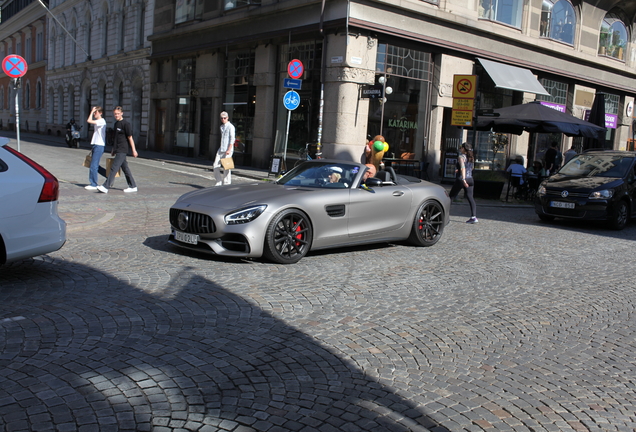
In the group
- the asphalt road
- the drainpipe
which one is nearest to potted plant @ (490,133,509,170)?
the drainpipe

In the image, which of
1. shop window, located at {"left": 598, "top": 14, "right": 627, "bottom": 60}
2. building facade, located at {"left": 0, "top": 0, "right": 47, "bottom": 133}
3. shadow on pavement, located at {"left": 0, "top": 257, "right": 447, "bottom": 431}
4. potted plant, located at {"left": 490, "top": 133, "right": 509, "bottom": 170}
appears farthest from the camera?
building facade, located at {"left": 0, "top": 0, "right": 47, "bottom": 133}

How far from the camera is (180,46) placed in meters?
31.1

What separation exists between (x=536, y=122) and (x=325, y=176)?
11571mm

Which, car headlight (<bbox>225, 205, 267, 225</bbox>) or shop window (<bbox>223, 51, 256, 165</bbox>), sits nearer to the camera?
car headlight (<bbox>225, 205, 267, 225</bbox>)

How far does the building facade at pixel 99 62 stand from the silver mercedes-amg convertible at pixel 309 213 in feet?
95.1

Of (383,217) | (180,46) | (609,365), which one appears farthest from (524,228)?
(180,46)

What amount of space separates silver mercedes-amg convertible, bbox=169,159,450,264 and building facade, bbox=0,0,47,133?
51308mm

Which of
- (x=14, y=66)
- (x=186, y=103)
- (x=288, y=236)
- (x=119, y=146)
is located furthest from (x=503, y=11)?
(x=288, y=236)

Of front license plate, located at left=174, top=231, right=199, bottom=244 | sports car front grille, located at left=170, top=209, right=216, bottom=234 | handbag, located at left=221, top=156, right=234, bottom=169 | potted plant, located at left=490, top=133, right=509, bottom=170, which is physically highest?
potted plant, located at left=490, top=133, right=509, bottom=170

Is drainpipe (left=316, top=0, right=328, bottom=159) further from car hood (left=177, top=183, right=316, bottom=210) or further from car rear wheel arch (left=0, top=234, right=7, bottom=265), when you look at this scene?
car rear wheel arch (left=0, top=234, right=7, bottom=265)

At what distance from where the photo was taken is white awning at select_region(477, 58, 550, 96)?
2499cm

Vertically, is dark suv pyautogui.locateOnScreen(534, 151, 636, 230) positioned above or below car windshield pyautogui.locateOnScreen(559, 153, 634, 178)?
below

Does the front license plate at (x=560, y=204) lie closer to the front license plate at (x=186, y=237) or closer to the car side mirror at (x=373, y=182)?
the car side mirror at (x=373, y=182)

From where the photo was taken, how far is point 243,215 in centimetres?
709
